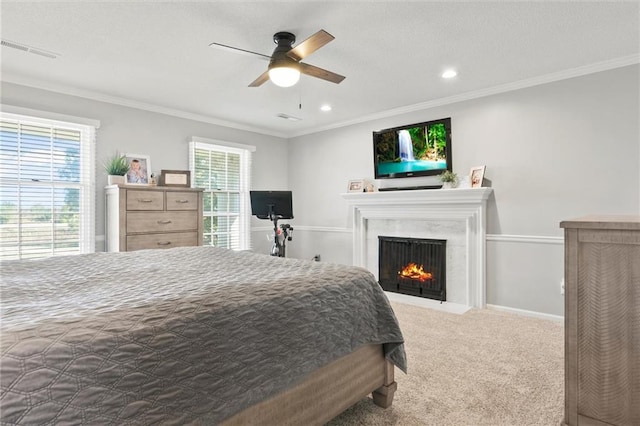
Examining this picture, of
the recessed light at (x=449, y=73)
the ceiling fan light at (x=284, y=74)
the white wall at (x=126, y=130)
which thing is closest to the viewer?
the ceiling fan light at (x=284, y=74)

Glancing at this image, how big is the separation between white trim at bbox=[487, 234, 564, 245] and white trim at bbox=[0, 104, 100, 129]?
465 cm

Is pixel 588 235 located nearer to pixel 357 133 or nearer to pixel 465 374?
pixel 465 374

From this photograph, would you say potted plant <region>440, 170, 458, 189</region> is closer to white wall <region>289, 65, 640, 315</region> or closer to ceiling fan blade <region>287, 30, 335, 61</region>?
white wall <region>289, 65, 640, 315</region>

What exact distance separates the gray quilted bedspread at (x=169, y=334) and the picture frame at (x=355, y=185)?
3.24 metres

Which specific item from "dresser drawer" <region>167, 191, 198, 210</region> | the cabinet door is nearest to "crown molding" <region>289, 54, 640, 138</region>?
"dresser drawer" <region>167, 191, 198, 210</region>

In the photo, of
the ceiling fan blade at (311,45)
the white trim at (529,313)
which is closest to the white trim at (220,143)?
the ceiling fan blade at (311,45)

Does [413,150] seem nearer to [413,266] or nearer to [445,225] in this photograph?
[445,225]

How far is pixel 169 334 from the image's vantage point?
1108 millimetres

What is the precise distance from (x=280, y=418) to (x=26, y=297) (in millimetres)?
A: 1076

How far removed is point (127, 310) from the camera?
45.3 inches

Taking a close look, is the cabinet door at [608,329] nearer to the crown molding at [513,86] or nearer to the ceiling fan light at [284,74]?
the ceiling fan light at [284,74]

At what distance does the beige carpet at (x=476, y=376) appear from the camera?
6.26ft

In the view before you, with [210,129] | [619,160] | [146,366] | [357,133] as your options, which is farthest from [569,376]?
[210,129]

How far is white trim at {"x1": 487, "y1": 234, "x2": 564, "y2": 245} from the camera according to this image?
11.8 ft
